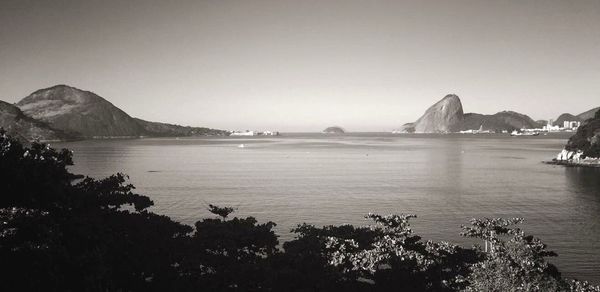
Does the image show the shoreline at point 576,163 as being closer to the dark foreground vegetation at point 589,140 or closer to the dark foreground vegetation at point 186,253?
the dark foreground vegetation at point 589,140

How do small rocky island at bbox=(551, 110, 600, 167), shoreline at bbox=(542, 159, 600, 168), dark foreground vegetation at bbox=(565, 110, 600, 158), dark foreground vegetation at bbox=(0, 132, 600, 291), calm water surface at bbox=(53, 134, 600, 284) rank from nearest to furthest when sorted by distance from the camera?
dark foreground vegetation at bbox=(0, 132, 600, 291), calm water surface at bbox=(53, 134, 600, 284), shoreline at bbox=(542, 159, 600, 168), small rocky island at bbox=(551, 110, 600, 167), dark foreground vegetation at bbox=(565, 110, 600, 158)

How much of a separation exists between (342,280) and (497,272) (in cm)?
739

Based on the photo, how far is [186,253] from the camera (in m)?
21.8

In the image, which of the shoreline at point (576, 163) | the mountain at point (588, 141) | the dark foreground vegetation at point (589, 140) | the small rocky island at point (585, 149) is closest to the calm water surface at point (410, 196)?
the shoreline at point (576, 163)

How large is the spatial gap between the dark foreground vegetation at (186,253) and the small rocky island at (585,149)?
97.2m

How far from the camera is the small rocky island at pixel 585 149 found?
4067 inches

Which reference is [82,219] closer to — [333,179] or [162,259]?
[162,259]

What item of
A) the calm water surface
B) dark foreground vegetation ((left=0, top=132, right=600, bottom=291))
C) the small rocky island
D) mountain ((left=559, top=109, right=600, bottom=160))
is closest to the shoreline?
the small rocky island

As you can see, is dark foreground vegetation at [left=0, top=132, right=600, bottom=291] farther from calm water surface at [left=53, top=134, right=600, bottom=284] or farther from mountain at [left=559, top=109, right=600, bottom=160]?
mountain at [left=559, top=109, right=600, bottom=160]

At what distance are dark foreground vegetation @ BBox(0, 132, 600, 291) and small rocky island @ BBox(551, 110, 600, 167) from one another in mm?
97165

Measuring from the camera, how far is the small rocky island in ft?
339

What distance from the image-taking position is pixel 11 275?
13.5 metres

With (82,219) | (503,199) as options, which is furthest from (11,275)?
(503,199)

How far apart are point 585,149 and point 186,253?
115 metres
